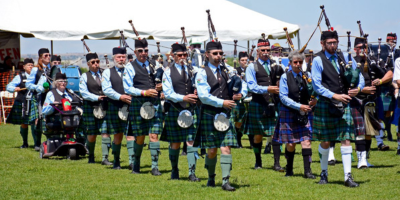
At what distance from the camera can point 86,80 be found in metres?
8.76

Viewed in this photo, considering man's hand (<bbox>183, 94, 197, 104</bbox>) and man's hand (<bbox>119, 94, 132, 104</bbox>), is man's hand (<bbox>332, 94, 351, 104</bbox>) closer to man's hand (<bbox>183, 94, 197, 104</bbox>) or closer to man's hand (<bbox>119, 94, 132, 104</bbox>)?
man's hand (<bbox>183, 94, 197, 104</bbox>)

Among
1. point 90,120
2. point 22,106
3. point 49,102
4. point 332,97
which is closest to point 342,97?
point 332,97

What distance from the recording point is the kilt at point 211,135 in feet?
20.4

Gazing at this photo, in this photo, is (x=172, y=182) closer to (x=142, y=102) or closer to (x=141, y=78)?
(x=142, y=102)

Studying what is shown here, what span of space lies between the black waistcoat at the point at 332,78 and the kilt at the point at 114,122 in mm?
3017

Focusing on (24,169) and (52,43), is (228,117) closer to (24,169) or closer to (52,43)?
(24,169)

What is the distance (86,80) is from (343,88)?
3793 millimetres

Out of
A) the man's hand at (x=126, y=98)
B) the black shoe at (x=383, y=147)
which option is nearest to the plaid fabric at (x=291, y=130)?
the man's hand at (x=126, y=98)

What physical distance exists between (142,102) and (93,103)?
4.82 feet

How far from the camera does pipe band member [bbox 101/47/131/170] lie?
798 cm

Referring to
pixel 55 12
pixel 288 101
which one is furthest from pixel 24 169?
pixel 55 12

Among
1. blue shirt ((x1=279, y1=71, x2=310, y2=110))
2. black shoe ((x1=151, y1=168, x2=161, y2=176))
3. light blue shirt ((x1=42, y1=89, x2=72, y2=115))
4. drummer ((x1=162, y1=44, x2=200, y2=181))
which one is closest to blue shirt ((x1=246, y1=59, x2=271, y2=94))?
blue shirt ((x1=279, y1=71, x2=310, y2=110))

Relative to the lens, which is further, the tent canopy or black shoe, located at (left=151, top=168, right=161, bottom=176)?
the tent canopy

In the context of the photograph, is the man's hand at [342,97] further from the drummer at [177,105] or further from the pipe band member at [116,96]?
the pipe band member at [116,96]
